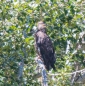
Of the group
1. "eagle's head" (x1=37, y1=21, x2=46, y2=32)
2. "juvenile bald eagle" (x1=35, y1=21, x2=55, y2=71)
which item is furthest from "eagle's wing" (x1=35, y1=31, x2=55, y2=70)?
"eagle's head" (x1=37, y1=21, x2=46, y2=32)

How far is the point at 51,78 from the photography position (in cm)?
655

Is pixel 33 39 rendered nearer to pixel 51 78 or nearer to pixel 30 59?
pixel 30 59

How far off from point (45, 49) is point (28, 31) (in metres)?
0.44

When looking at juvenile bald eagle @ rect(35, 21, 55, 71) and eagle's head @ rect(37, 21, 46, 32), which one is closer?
juvenile bald eagle @ rect(35, 21, 55, 71)

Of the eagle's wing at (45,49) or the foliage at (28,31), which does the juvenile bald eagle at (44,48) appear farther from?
the foliage at (28,31)

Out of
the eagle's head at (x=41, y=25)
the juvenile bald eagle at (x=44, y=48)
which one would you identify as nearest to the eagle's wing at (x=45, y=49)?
the juvenile bald eagle at (x=44, y=48)

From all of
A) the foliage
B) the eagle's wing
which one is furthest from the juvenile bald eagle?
the foliage

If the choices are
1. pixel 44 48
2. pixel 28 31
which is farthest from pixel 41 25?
pixel 44 48

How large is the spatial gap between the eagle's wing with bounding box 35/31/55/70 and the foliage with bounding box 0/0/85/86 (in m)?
0.12

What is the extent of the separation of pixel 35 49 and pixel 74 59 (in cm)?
76

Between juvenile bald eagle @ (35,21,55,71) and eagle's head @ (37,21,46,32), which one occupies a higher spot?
eagle's head @ (37,21,46,32)

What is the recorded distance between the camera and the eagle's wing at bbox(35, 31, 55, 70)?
5728 mm

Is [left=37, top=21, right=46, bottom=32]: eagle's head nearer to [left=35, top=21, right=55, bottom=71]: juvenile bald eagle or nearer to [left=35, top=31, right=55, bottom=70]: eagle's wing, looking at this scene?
[left=35, top=21, right=55, bottom=71]: juvenile bald eagle

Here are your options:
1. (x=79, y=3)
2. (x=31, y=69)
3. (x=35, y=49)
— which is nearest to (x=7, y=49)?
(x=35, y=49)
